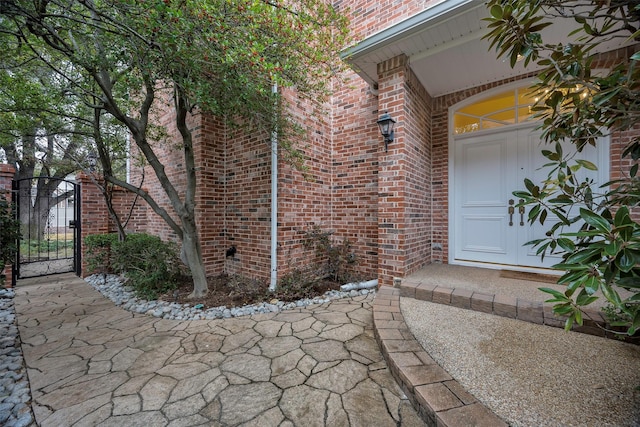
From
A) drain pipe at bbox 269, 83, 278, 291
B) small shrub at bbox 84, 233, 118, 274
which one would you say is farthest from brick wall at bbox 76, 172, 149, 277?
drain pipe at bbox 269, 83, 278, 291

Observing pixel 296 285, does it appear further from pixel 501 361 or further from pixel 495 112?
pixel 495 112

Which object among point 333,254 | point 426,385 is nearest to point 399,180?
point 333,254

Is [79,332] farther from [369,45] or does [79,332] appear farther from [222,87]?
[369,45]

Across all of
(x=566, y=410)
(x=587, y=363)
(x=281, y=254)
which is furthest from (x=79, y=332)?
(x=587, y=363)

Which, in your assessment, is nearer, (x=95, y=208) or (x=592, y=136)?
(x=592, y=136)

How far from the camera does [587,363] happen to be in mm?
1711

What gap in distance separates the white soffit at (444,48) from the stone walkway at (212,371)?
10.5ft

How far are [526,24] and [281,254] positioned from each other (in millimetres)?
3394

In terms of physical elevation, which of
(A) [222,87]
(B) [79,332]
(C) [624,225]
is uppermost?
(A) [222,87]

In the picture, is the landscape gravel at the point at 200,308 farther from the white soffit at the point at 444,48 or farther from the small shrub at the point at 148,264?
the white soffit at the point at 444,48

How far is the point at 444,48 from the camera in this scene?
3055 mm

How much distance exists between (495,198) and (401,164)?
163 centimetres

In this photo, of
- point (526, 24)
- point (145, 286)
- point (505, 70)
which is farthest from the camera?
point (145, 286)

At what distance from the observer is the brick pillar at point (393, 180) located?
3.31 metres
